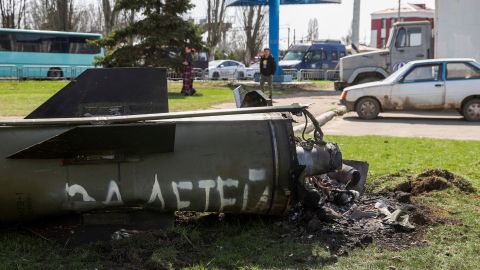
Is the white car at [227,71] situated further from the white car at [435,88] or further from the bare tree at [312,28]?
the bare tree at [312,28]

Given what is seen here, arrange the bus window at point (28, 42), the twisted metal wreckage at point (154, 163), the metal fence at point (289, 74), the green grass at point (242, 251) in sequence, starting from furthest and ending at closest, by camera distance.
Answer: the metal fence at point (289, 74), the bus window at point (28, 42), the twisted metal wreckage at point (154, 163), the green grass at point (242, 251)

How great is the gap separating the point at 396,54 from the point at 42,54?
2285 centimetres

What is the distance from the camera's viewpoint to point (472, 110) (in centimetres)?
1360

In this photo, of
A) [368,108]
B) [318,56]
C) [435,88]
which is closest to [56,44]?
[318,56]

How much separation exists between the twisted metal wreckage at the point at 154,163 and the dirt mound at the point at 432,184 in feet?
5.80

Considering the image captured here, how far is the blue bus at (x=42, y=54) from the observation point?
3106cm

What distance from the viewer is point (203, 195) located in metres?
4.42

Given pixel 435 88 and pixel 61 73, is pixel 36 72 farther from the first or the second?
pixel 435 88

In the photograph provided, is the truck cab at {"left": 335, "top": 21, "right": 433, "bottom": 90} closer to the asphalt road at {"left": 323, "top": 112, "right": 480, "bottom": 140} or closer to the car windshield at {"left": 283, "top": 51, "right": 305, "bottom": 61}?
the asphalt road at {"left": 323, "top": 112, "right": 480, "bottom": 140}

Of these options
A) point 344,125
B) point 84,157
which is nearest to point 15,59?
point 344,125

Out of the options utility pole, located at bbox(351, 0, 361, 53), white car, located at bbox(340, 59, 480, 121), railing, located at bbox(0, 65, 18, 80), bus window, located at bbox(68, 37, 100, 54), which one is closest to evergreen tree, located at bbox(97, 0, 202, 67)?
utility pole, located at bbox(351, 0, 361, 53)

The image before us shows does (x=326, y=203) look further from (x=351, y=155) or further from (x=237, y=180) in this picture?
(x=351, y=155)

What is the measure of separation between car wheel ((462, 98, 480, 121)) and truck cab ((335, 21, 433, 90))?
14.6 ft

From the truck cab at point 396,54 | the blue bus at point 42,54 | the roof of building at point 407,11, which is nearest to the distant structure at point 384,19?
the roof of building at point 407,11
